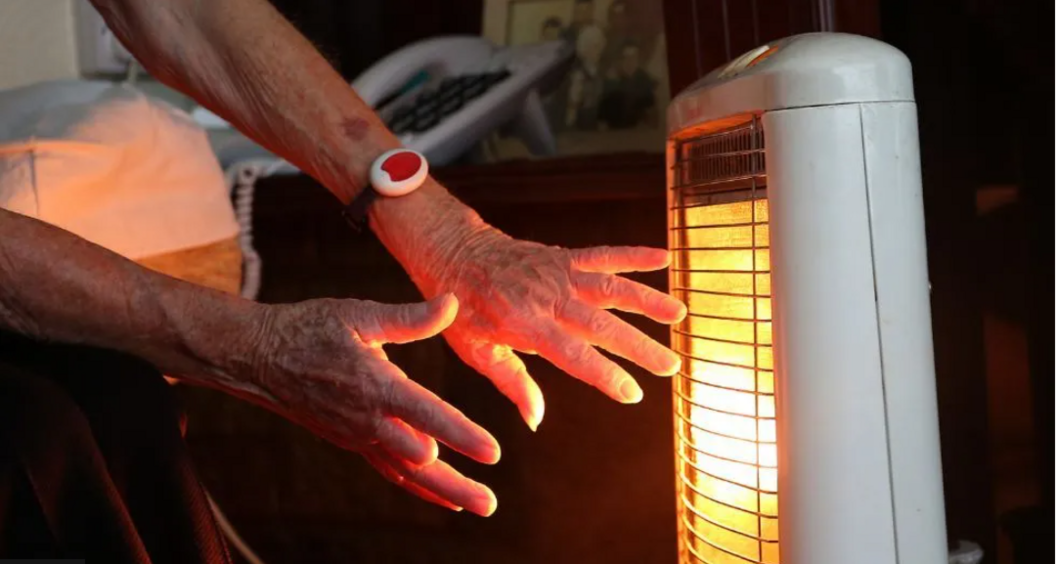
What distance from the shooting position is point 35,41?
136 cm

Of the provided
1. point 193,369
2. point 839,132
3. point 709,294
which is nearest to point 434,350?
point 193,369

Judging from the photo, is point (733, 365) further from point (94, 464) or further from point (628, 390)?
point (94, 464)

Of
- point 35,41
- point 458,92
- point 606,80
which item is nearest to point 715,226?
point 458,92

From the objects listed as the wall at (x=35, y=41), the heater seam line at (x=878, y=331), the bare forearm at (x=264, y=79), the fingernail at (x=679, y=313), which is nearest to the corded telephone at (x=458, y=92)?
the bare forearm at (x=264, y=79)

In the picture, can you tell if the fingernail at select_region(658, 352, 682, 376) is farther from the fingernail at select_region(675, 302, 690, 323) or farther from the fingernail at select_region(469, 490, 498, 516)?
the fingernail at select_region(469, 490, 498, 516)

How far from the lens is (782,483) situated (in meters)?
0.58

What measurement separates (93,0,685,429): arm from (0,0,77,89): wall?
0.42 m

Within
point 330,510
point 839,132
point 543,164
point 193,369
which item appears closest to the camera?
point 839,132

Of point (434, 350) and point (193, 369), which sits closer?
point (193, 369)

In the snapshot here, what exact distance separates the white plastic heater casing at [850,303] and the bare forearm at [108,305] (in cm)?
39

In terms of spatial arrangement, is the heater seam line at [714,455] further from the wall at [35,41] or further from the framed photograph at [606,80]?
the wall at [35,41]

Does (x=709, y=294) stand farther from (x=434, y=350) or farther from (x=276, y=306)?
(x=434, y=350)

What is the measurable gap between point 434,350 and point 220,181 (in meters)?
0.31

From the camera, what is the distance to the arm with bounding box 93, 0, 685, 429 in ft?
2.23
